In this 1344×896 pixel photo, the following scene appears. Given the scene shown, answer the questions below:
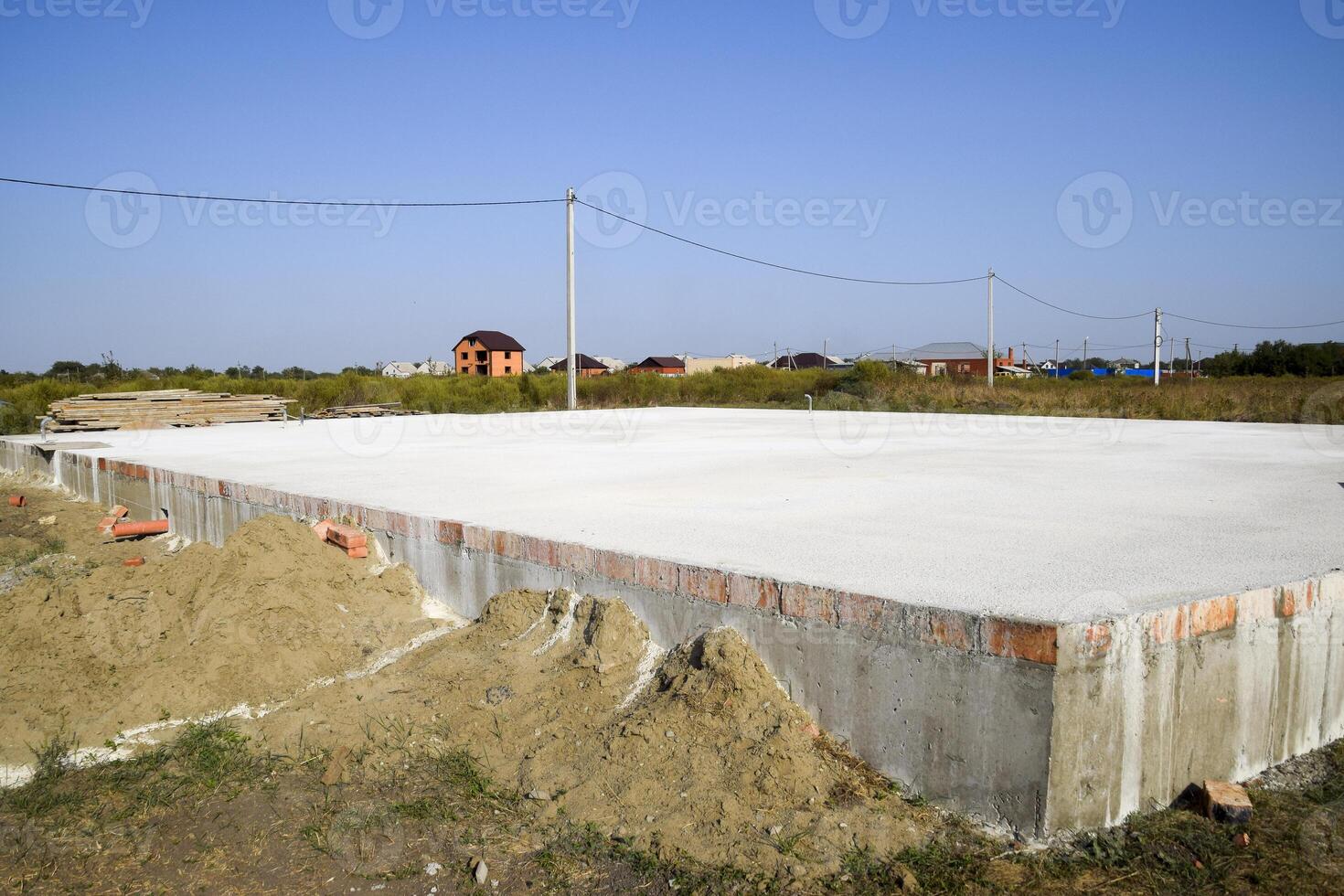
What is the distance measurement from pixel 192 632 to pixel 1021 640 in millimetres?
3647

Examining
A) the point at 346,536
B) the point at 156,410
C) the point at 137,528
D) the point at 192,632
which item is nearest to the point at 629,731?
the point at 192,632

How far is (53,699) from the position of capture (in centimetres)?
385

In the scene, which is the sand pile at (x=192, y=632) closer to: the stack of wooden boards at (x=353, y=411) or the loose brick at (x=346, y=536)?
the loose brick at (x=346, y=536)

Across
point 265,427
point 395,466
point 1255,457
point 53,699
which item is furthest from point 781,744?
point 265,427

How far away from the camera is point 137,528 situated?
7.37m

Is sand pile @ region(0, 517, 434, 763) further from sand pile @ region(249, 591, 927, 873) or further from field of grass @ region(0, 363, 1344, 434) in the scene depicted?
field of grass @ region(0, 363, 1344, 434)

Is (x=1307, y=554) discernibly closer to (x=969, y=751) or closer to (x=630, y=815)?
Answer: (x=969, y=751)

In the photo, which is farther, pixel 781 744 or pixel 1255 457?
pixel 1255 457

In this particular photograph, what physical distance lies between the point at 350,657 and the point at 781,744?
7.52ft

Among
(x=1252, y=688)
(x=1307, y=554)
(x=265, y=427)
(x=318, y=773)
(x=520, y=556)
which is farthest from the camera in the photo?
(x=265, y=427)

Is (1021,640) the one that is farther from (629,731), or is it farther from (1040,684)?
(629,731)

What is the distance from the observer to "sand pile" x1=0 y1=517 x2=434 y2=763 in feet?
12.6

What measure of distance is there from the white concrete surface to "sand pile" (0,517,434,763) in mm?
688

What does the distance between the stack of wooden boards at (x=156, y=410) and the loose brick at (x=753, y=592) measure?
527 inches
